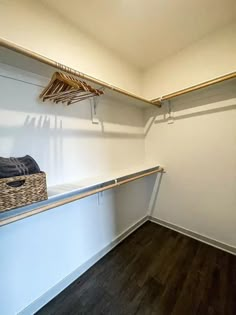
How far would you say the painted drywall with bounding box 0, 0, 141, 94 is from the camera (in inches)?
42.2

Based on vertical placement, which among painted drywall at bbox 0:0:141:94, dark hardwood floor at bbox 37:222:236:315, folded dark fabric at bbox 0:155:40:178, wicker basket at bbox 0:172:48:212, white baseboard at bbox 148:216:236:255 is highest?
painted drywall at bbox 0:0:141:94

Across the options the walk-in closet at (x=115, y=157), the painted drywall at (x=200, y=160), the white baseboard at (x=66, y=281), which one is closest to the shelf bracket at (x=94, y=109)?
the walk-in closet at (x=115, y=157)

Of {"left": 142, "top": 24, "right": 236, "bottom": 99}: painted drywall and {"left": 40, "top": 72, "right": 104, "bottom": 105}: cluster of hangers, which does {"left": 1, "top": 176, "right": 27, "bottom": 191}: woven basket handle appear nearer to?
{"left": 40, "top": 72, "right": 104, "bottom": 105}: cluster of hangers

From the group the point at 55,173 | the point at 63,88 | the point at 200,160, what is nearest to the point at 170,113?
the point at 200,160

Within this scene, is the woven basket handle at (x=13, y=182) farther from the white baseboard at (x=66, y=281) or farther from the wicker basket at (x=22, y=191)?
the white baseboard at (x=66, y=281)

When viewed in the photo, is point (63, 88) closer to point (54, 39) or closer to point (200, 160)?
point (54, 39)

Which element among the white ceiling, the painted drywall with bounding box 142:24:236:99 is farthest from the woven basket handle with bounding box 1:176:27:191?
the painted drywall with bounding box 142:24:236:99

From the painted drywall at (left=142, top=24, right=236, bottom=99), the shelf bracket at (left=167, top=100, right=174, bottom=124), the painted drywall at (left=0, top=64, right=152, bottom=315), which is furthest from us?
the shelf bracket at (left=167, top=100, right=174, bottom=124)

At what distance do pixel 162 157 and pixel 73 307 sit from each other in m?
1.75

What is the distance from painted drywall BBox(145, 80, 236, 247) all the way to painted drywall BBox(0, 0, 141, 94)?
0.88 metres

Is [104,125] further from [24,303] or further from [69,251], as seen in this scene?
[24,303]

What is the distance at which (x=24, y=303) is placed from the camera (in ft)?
3.64

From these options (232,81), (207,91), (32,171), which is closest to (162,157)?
(207,91)

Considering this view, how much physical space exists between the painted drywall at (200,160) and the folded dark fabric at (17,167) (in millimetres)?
1644
